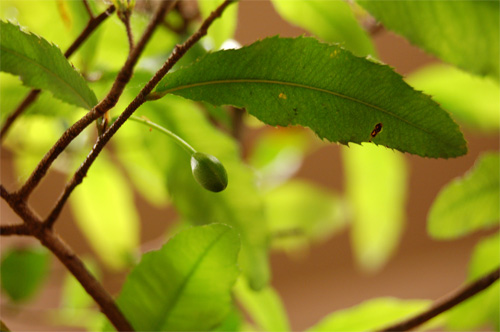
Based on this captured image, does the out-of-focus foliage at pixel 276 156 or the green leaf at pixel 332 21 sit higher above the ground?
the out-of-focus foliage at pixel 276 156

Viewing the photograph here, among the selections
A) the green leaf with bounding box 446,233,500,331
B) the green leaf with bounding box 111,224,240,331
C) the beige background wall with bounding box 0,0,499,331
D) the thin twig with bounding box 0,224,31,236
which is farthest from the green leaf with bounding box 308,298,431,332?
the beige background wall with bounding box 0,0,499,331

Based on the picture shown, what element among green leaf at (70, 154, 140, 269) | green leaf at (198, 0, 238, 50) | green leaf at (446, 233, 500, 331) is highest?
green leaf at (70, 154, 140, 269)

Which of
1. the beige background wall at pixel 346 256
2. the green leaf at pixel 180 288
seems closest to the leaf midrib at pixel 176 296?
the green leaf at pixel 180 288

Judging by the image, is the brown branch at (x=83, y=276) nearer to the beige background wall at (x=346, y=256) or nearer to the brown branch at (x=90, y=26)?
the brown branch at (x=90, y=26)

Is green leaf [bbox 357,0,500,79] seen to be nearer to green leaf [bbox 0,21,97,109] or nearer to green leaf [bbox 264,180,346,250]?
green leaf [bbox 0,21,97,109]

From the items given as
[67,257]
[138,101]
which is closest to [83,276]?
[67,257]

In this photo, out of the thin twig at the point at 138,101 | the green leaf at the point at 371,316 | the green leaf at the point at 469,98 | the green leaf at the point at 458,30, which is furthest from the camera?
the green leaf at the point at 469,98
